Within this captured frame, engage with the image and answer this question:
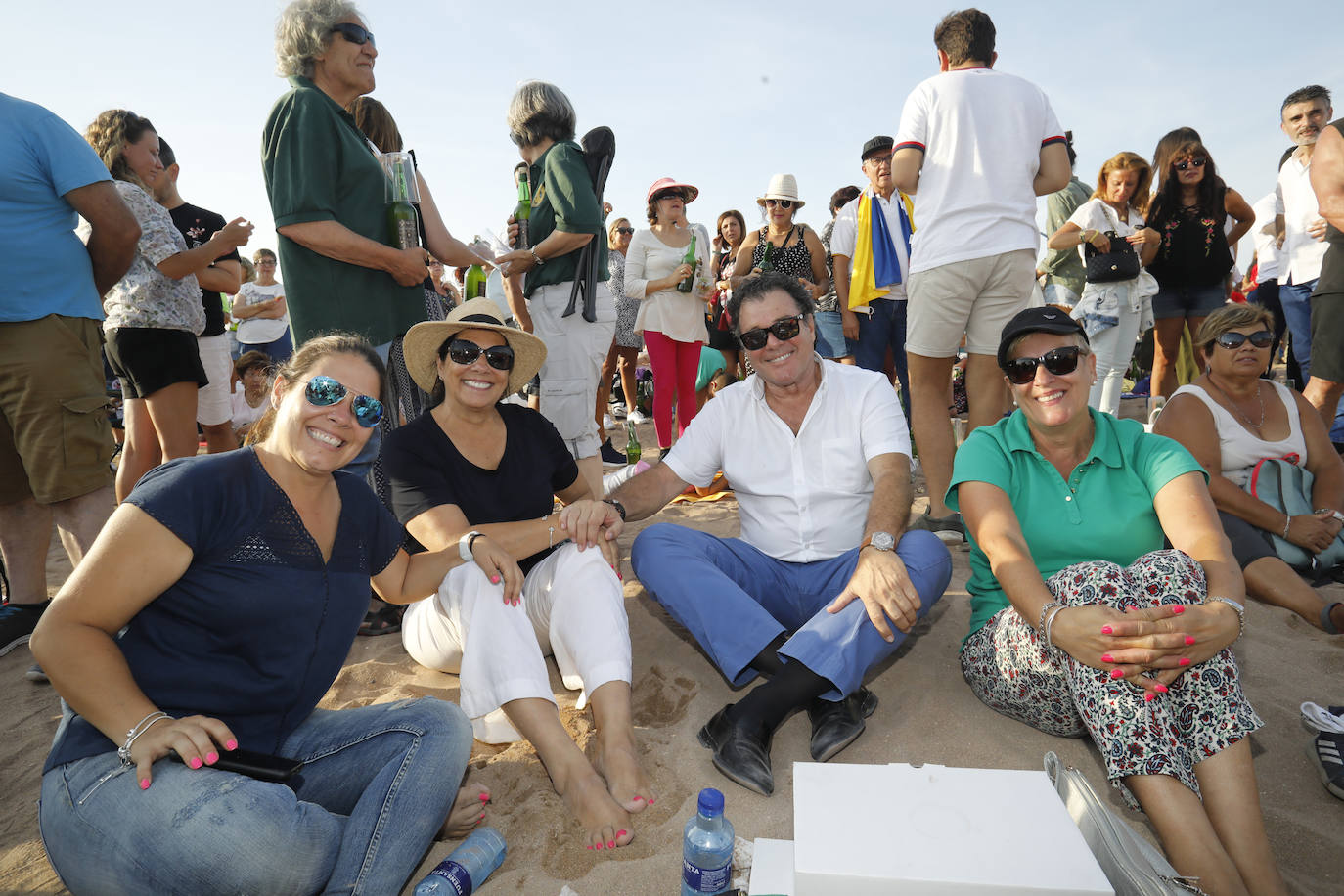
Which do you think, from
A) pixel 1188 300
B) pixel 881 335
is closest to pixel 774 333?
pixel 881 335

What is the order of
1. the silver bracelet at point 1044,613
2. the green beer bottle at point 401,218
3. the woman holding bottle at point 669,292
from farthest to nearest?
1. the woman holding bottle at point 669,292
2. the green beer bottle at point 401,218
3. the silver bracelet at point 1044,613

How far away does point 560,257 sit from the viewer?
4.21 metres

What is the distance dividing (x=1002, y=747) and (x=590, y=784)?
4.47 ft

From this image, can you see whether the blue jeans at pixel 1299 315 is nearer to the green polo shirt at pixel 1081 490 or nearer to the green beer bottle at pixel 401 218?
the green polo shirt at pixel 1081 490

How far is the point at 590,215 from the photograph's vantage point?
407 centimetres

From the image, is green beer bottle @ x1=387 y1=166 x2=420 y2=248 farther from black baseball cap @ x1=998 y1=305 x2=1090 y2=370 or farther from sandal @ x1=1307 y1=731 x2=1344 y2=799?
sandal @ x1=1307 y1=731 x2=1344 y2=799

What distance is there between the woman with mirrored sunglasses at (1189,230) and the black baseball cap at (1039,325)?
371 cm

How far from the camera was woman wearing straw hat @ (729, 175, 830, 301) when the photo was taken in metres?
6.51

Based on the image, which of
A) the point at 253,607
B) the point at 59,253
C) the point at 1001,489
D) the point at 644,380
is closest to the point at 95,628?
the point at 253,607

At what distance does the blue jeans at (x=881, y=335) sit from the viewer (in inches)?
219

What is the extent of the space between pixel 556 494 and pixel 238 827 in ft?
6.74

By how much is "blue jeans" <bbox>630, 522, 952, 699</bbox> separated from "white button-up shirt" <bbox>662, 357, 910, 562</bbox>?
4.4 inches

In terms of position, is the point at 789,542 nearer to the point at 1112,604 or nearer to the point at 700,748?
the point at 700,748

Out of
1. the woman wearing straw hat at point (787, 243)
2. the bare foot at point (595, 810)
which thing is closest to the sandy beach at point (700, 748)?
the bare foot at point (595, 810)
